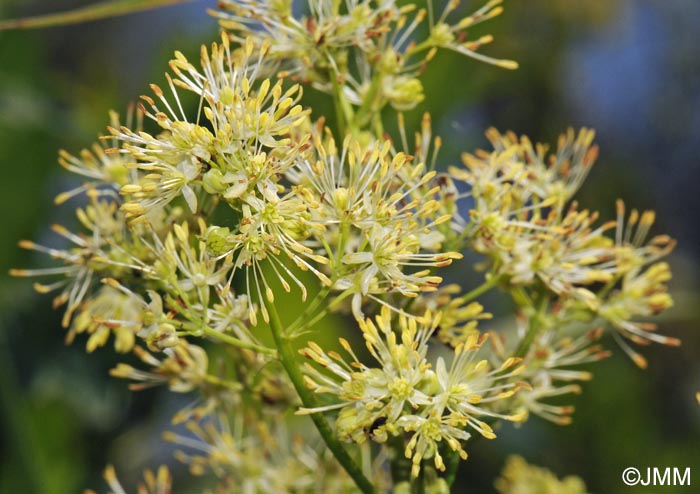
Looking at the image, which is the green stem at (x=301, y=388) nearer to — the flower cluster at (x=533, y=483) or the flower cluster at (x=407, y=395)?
the flower cluster at (x=407, y=395)

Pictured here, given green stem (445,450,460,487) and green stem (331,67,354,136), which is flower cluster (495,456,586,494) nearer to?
green stem (445,450,460,487)

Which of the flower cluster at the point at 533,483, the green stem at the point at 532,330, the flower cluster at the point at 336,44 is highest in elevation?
the flower cluster at the point at 336,44

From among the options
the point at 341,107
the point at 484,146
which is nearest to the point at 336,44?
the point at 341,107

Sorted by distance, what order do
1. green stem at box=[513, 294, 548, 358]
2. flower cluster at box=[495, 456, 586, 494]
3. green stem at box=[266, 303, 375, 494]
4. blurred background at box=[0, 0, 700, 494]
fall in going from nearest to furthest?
green stem at box=[266, 303, 375, 494] < green stem at box=[513, 294, 548, 358] < flower cluster at box=[495, 456, 586, 494] < blurred background at box=[0, 0, 700, 494]

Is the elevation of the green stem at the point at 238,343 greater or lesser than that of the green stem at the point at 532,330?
lesser

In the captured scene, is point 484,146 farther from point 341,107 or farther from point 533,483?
point 341,107

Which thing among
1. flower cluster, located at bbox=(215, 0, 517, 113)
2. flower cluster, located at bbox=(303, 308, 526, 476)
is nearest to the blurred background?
flower cluster, located at bbox=(215, 0, 517, 113)

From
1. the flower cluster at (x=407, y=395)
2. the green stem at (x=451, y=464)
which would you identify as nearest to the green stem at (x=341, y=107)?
the flower cluster at (x=407, y=395)

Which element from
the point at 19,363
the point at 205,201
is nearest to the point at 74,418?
the point at 19,363

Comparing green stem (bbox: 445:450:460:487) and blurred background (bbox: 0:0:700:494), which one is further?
blurred background (bbox: 0:0:700:494)
